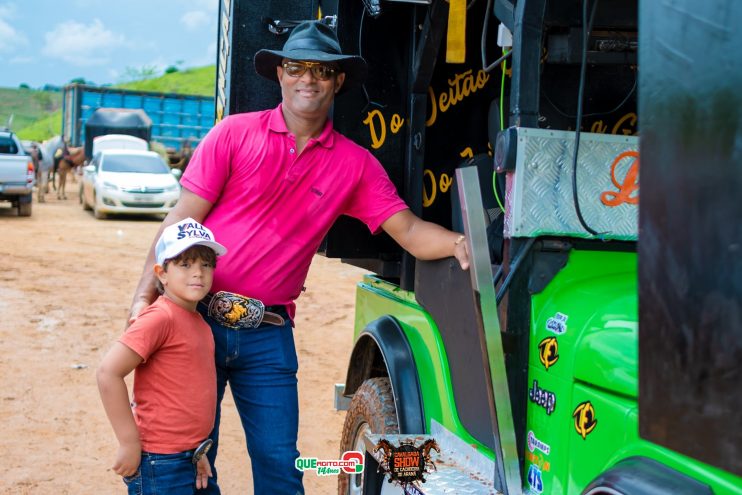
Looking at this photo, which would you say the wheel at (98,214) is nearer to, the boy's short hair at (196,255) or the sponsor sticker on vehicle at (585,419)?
the boy's short hair at (196,255)

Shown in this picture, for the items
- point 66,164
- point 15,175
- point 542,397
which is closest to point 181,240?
point 542,397

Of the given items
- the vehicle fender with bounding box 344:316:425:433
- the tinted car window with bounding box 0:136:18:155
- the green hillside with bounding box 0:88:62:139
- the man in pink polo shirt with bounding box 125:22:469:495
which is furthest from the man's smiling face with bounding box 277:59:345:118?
the green hillside with bounding box 0:88:62:139

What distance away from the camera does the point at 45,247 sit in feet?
49.1

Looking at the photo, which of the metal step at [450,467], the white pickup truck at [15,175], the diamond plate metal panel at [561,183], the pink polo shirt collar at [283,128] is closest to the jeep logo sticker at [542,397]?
the metal step at [450,467]

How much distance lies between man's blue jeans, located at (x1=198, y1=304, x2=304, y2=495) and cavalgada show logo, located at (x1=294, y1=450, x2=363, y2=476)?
75 mm

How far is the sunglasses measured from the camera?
335cm

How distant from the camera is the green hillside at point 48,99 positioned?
59.6 metres

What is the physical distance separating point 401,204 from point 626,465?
1.76 meters

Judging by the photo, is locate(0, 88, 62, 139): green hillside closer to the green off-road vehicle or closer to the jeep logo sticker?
the green off-road vehicle

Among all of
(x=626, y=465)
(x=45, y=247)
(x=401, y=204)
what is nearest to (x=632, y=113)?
(x=401, y=204)

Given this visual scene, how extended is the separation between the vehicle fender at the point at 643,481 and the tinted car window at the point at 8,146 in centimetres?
1911

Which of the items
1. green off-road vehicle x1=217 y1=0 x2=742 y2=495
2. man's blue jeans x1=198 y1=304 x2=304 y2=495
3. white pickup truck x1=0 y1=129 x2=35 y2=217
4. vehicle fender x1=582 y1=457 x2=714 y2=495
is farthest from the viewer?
white pickup truck x1=0 y1=129 x2=35 y2=217

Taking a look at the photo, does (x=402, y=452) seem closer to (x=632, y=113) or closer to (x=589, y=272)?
(x=589, y=272)

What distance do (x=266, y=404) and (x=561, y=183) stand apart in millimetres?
1512
